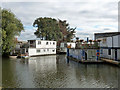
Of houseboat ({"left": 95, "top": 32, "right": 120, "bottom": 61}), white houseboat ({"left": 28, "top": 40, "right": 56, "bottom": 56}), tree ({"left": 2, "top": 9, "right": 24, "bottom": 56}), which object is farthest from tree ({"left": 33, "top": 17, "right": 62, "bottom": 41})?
houseboat ({"left": 95, "top": 32, "right": 120, "bottom": 61})

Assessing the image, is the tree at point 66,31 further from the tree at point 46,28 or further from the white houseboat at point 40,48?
the white houseboat at point 40,48

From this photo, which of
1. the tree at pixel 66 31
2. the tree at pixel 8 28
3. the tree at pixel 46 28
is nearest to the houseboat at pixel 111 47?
the tree at pixel 8 28

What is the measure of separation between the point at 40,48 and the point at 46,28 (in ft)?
50.5

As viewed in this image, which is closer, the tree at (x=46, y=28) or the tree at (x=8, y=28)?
the tree at (x=8, y=28)

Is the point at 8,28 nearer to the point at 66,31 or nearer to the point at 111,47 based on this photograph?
the point at 111,47

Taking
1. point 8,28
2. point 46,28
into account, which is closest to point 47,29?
point 46,28

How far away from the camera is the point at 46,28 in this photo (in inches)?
2394

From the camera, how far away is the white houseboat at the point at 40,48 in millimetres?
46206

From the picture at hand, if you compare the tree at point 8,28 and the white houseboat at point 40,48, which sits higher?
the tree at point 8,28

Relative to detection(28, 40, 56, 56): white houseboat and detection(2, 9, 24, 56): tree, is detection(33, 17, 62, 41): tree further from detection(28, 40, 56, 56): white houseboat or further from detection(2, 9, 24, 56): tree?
detection(2, 9, 24, 56): tree

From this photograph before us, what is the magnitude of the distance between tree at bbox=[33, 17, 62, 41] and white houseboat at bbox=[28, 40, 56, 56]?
8.97 m

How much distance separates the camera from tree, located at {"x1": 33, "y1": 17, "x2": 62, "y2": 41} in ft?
200

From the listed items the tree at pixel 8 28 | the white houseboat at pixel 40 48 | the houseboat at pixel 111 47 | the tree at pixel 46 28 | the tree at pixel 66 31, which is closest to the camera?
the houseboat at pixel 111 47

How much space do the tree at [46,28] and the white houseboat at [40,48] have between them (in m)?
8.97
